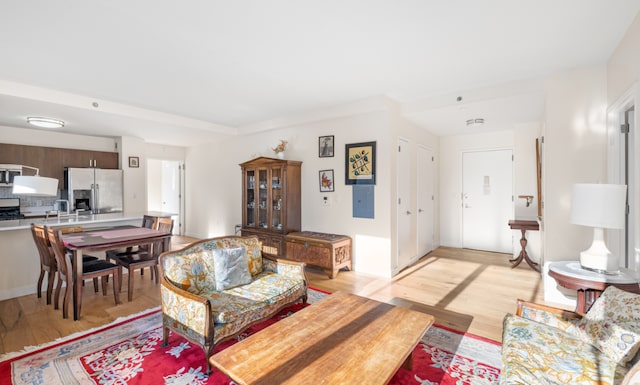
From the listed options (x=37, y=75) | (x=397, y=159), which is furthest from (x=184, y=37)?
(x=397, y=159)

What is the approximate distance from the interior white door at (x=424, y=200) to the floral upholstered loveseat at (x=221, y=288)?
2970 mm

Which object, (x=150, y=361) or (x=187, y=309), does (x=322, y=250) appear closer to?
(x=187, y=309)

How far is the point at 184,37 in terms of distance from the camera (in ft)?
8.11

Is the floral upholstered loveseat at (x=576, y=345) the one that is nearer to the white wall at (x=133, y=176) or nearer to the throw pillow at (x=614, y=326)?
the throw pillow at (x=614, y=326)

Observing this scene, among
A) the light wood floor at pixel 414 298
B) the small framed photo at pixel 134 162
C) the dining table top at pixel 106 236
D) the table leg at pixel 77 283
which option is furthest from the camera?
the small framed photo at pixel 134 162

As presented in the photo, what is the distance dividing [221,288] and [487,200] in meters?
4.99

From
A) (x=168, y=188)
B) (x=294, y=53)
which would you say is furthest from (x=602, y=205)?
(x=168, y=188)

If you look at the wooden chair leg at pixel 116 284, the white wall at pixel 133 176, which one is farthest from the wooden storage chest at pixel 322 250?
the white wall at pixel 133 176

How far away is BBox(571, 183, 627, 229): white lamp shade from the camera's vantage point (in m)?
2.26

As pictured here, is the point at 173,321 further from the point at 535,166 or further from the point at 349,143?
the point at 535,166

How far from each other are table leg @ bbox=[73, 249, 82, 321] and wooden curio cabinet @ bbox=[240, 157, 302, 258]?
2.41 m

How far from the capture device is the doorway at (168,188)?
767 centimetres

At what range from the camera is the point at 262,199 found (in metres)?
5.11

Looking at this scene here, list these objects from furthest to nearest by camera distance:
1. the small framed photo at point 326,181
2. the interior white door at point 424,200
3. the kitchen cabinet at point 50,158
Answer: the kitchen cabinet at point 50,158
the interior white door at point 424,200
the small framed photo at point 326,181
